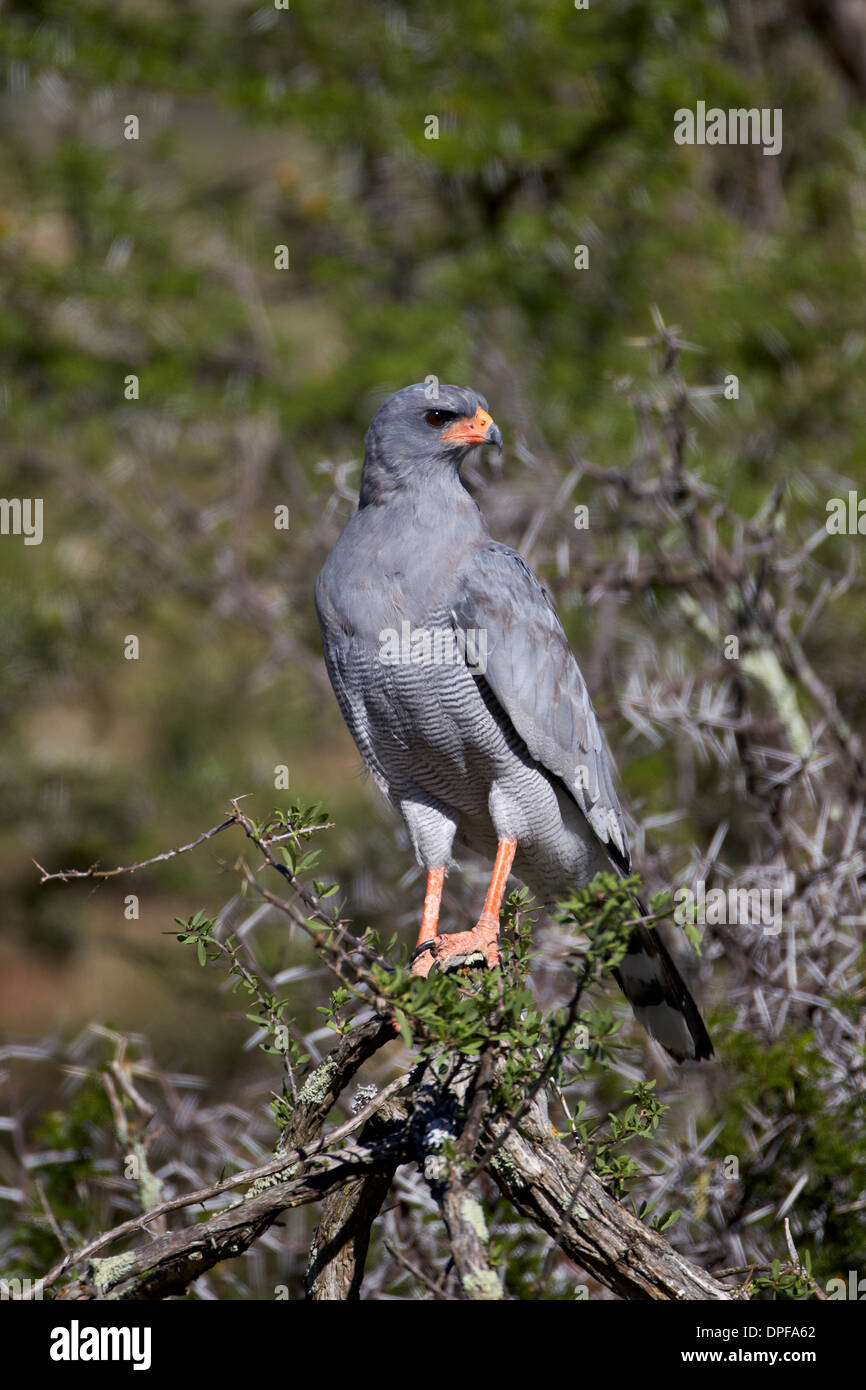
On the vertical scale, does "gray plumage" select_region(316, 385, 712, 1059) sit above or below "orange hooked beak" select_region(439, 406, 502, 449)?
below

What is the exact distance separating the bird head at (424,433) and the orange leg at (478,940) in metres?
1.07

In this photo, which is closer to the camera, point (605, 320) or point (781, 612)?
point (781, 612)

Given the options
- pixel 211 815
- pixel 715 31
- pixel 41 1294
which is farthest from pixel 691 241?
pixel 41 1294

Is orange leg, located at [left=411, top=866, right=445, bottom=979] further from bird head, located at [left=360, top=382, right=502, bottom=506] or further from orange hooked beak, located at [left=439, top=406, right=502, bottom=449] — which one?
orange hooked beak, located at [left=439, top=406, right=502, bottom=449]

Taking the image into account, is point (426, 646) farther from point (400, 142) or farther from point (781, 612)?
point (400, 142)

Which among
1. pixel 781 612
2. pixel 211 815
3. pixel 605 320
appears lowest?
pixel 211 815

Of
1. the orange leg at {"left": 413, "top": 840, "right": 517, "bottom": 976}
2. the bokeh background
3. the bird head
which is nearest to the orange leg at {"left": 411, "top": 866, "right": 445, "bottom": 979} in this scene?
the orange leg at {"left": 413, "top": 840, "right": 517, "bottom": 976}

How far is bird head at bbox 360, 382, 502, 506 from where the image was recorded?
3.63 metres

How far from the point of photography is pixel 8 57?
326 inches

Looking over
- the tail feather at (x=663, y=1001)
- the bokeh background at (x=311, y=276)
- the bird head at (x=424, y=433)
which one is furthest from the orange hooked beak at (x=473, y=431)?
the bokeh background at (x=311, y=276)

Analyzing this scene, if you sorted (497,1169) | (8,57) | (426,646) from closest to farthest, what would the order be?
(497,1169)
(426,646)
(8,57)

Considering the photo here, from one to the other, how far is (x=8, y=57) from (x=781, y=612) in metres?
6.59

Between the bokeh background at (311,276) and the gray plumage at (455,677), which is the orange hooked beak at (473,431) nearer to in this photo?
the gray plumage at (455,677)

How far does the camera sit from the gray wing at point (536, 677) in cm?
350
